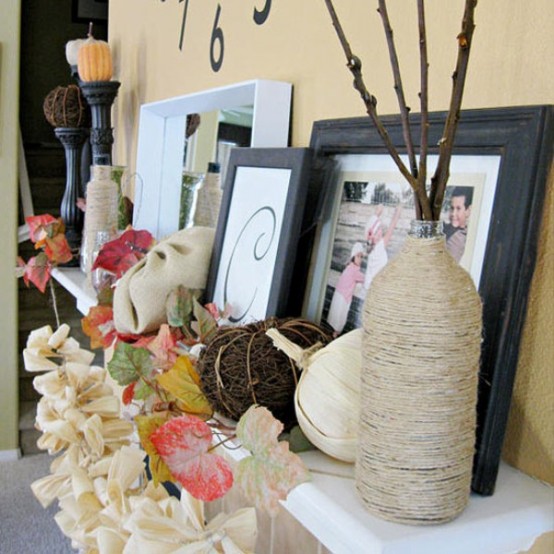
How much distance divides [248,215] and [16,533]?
2.01m

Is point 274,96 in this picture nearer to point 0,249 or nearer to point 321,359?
point 321,359

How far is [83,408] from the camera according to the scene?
108 cm

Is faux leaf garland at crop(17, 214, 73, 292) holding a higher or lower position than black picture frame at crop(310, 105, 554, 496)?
lower

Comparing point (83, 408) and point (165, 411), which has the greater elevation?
point (165, 411)

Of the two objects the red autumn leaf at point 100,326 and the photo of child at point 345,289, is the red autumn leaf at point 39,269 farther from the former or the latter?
the photo of child at point 345,289

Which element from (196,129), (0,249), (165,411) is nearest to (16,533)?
(0,249)

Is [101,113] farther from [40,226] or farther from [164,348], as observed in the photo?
[164,348]

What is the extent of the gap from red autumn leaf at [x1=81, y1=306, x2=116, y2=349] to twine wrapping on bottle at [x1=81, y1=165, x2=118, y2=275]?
41cm

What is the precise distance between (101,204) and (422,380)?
1108 mm

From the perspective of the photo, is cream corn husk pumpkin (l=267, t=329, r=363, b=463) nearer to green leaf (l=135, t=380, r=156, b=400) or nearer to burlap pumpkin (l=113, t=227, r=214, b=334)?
green leaf (l=135, t=380, r=156, b=400)

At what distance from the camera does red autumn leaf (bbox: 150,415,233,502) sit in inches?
22.4

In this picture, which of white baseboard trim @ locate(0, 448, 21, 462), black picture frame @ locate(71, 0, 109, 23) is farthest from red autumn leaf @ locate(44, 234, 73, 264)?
black picture frame @ locate(71, 0, 109, 23)

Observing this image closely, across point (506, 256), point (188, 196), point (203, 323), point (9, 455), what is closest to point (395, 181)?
point (506, 256)

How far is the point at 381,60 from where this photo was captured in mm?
757
